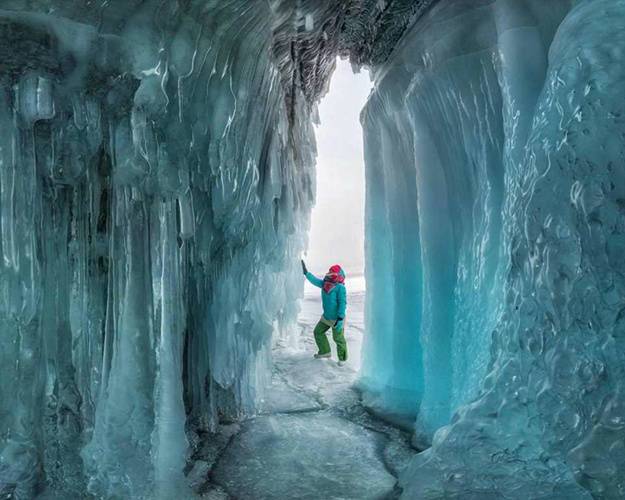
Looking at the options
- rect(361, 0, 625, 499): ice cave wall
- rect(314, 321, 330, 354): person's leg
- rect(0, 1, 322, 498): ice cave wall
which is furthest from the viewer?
rect(314, 321, 330, 354): person's leg

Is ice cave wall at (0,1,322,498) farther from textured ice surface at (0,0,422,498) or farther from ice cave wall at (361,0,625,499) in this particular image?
ice cave wall at (361,0,625,499)

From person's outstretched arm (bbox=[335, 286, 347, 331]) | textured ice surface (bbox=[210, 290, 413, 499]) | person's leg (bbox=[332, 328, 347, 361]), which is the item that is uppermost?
person's outstretched arm (bbox=[335, 286, 347, 331])

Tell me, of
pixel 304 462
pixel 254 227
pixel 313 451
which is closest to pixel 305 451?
pixel 313 451

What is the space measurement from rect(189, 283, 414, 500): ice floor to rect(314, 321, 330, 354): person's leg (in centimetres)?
96

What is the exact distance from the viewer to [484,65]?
3506 mm

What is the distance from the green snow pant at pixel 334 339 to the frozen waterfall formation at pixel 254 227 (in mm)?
1502

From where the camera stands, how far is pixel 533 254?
2211mm

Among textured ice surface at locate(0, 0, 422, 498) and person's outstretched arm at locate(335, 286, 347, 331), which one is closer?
textured ice surface at locate(0, 0, 422, 498)

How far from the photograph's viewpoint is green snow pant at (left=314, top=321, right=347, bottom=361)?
6480 millimetres

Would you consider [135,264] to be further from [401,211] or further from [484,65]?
[401,211]

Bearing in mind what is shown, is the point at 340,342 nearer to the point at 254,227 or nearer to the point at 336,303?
the point at 336,303

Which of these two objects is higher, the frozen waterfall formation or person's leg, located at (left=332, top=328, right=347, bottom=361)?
the frozen waterfall formation

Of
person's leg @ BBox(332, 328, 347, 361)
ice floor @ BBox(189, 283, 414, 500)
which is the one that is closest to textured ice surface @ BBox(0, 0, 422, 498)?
ice floor @ BBox(189, 283, 414, 500)

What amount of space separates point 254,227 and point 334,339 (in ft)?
8.52
